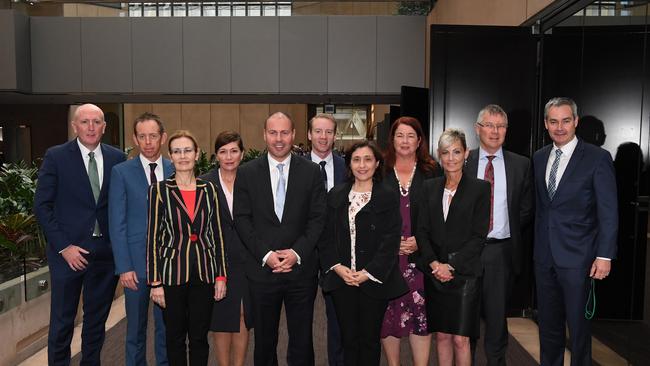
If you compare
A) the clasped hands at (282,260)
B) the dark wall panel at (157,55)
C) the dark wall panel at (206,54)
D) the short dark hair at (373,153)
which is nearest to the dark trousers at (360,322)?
the clasped hands at (282,260)

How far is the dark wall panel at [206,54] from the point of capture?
404 inches

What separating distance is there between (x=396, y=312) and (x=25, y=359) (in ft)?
9.20

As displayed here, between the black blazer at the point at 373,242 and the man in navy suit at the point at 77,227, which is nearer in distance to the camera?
the black blazer at the point at 373,242

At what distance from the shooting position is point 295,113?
56.7 feet

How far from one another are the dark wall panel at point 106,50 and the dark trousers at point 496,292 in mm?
8698

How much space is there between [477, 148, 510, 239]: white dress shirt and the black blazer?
28.2 inches

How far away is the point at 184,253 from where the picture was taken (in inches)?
115

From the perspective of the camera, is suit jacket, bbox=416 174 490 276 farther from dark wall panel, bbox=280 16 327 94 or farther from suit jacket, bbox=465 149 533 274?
dark wall panel, bbox=280 16 327 94

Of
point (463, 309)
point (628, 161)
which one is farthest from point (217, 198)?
point (628, 161)

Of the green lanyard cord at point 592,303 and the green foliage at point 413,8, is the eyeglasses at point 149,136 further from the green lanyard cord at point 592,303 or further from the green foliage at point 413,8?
the green foliage at point 413,8

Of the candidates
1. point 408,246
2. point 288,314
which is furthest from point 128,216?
point 408,246

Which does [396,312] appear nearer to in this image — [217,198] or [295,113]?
[217,198]

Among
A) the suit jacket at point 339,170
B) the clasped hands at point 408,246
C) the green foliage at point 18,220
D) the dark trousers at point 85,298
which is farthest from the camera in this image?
the green foliage at point 18,220

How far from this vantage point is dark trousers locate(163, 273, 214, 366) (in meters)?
2.97
